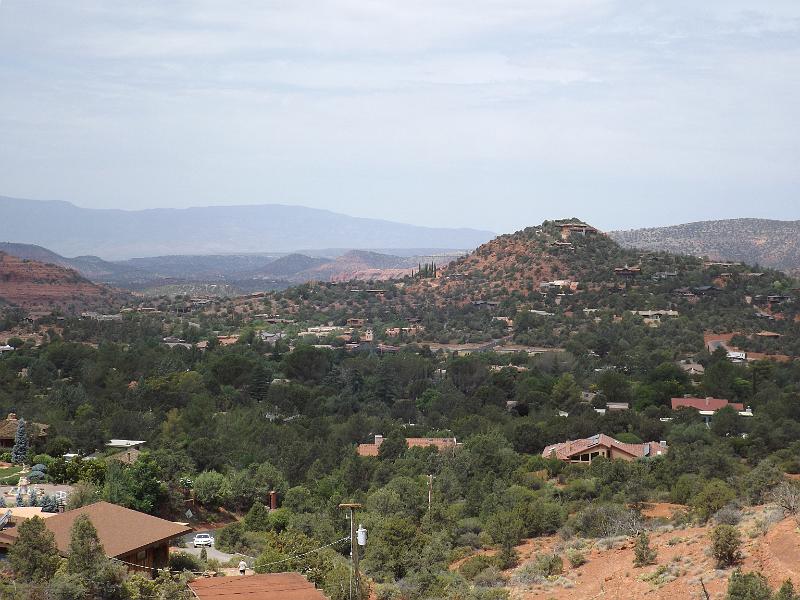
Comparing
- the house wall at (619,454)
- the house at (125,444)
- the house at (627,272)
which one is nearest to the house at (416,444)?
the house wall at (619,454)

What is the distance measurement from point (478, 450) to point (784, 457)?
8856 mm

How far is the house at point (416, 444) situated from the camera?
38594 mm

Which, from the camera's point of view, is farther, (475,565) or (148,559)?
(475,565)

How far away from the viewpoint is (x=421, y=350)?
67812 mm

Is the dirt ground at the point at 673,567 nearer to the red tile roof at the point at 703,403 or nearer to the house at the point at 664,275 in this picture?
the red tile roof at the point at 703,403

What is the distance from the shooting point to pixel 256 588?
1875cm

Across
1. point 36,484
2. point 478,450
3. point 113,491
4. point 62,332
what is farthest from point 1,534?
point 62,332

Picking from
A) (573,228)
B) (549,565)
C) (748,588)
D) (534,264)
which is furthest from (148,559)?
(573,228)

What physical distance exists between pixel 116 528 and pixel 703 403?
32.5 metres

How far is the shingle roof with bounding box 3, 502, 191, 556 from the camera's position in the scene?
66.4ft

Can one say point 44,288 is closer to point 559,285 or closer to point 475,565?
point 559,285

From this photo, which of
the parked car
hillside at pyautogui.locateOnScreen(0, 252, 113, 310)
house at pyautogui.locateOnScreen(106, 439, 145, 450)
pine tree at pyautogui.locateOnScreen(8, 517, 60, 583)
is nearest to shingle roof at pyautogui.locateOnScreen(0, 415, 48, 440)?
house at pyautogui.locateOnScreen(106, 439, 145, 450)

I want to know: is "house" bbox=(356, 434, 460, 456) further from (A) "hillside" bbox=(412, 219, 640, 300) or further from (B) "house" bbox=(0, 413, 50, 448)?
(A) "hillside" bbox=(412, 219, 640, 300)

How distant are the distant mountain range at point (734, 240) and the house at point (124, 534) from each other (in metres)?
110
